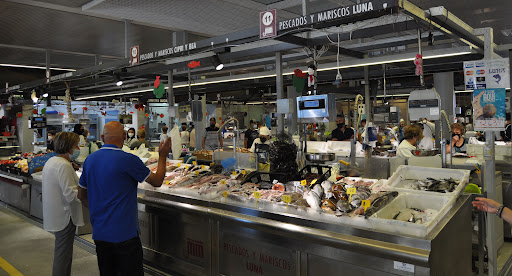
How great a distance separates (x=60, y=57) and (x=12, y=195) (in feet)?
12.8

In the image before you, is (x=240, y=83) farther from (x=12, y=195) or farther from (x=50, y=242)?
(x=50, y=242)

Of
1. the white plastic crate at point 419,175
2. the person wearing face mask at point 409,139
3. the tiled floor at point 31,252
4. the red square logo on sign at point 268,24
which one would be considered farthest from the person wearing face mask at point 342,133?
the tiled floor at point 31,252

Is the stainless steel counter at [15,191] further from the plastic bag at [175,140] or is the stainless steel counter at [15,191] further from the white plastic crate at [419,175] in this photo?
the white plastic crate at [419,175]

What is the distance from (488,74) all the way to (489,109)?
379mm

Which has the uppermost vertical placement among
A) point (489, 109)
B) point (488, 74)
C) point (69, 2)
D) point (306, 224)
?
point (69, 2)

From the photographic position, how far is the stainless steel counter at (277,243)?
2.62 meters

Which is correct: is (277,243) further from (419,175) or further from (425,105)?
(425,105)

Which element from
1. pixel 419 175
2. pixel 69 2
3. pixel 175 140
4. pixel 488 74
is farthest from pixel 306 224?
pixel 69 2

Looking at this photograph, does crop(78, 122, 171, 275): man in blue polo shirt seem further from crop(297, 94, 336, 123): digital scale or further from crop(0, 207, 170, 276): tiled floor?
crop(297, 94, 336, 123): digital scale

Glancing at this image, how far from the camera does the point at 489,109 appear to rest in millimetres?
4043

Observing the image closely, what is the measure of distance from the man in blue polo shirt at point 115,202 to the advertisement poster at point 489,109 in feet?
11.5

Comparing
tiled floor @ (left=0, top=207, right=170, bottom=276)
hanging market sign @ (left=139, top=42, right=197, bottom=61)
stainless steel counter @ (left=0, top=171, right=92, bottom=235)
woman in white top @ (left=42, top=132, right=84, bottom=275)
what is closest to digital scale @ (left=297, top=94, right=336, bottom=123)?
hanging market sign @ (left=139, top=42, right=197, bottom=61)

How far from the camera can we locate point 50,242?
590 cm

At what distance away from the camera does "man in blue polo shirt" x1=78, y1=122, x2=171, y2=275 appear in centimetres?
299
